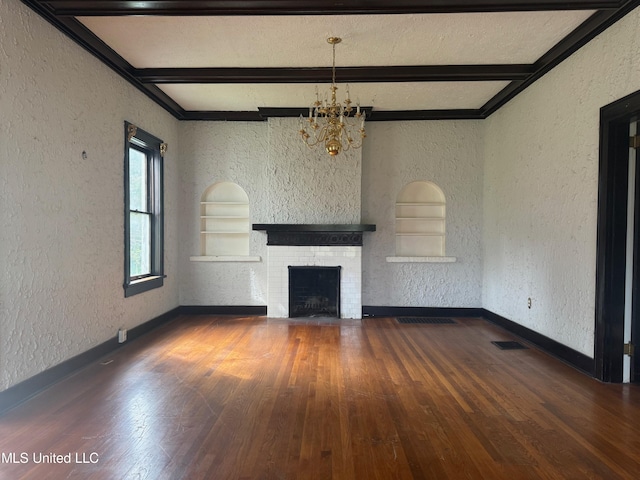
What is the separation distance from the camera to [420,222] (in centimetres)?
589

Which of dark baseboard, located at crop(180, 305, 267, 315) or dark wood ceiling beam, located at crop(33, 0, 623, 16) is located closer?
dark wood ceiling beam, located at crop(33, 0, 623, 16)

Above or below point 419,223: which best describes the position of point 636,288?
below

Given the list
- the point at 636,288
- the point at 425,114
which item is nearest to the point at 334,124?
the point at 425,114

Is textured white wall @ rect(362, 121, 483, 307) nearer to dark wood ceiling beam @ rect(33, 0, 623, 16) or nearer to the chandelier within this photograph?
the chandelier

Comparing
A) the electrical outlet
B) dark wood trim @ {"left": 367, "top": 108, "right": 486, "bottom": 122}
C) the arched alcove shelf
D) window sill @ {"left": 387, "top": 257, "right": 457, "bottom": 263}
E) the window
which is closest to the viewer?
the electrical outlet

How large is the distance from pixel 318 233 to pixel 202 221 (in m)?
1.85

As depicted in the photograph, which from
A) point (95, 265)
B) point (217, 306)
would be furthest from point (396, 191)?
point (95, 265)

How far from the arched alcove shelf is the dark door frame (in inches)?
175

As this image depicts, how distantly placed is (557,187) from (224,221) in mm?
4454

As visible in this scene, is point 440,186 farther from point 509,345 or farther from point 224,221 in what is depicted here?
point 224,221

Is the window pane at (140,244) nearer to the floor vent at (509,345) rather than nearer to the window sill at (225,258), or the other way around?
the window sill at (225,258)

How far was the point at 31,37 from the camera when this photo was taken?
2826 mm

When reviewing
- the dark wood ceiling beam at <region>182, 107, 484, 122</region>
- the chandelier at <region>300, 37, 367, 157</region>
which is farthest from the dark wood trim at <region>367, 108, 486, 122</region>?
the chandelier at <region>300, 37, 367, 157</region>

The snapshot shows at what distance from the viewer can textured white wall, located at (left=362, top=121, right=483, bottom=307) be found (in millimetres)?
5699
